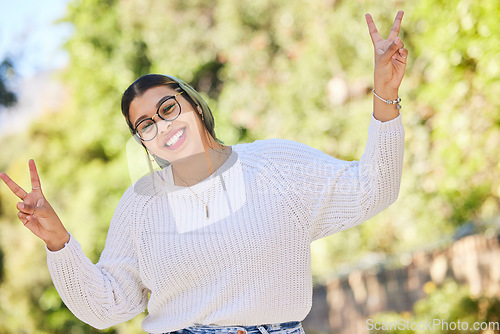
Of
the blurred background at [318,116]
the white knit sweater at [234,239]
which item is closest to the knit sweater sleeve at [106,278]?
the white knit sweater at [234,239]

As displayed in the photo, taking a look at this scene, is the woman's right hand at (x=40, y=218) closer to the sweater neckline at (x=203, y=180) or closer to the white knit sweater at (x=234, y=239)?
the white knit sweater at (x=234, y=239)

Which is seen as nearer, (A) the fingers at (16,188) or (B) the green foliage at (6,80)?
(A) the fingers at (16,188)

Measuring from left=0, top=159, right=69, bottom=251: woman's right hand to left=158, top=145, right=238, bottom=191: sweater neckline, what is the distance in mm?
338

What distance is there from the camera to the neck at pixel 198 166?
70.3 inches

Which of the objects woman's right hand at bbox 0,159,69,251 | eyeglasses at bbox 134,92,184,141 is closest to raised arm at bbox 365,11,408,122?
eyeglasses at bbox 134,92,184,141

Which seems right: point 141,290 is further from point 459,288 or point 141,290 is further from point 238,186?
point 459,288

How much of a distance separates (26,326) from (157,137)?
7.48 meters

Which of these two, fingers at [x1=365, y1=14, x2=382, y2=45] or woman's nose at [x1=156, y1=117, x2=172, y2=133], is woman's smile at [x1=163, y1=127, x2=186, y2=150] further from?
fingers at [x1=365, y1=14, x2=382, y2=45]

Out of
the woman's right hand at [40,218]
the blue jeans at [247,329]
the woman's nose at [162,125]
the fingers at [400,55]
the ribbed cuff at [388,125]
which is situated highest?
the fingers at [400,55]

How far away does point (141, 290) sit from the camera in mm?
1794

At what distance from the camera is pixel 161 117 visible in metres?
1.73

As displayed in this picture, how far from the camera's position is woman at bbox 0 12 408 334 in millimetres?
1616

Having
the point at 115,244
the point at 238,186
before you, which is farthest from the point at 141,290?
the point at 238,186

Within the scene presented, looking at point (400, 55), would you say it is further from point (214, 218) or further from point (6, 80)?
point (6, 80)
